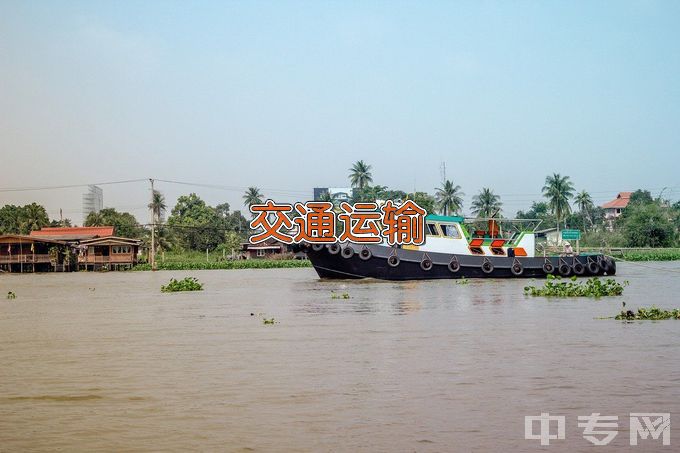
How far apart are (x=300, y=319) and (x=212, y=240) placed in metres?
66.9

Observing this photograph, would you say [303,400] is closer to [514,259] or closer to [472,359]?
[472,359]

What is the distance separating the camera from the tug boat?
33.4 m

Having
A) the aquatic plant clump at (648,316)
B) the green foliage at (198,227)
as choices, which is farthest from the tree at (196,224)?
the aquatic plant clump at (648,316)

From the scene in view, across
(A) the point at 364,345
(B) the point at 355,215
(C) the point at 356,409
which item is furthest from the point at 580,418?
(B) the point at 355,215

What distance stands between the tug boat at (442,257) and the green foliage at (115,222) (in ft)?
164

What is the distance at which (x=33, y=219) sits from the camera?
7581 centimetres

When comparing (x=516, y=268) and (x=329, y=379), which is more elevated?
(x=516, y=268)

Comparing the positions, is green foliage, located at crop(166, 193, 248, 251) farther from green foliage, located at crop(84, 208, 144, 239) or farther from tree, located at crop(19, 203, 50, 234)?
tree, located at crop(19, 203, 50, 234)

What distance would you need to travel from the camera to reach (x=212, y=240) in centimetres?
8394

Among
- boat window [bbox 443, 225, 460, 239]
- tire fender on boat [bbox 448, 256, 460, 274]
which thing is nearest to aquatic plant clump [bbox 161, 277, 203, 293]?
tire fender on boat [bbox 448, 256, 460, 274]

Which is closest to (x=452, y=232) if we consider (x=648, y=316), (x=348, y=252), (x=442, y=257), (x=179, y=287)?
(x=442, y=257)

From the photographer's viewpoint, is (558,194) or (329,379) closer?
(329,379)

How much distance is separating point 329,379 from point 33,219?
72.1 metres

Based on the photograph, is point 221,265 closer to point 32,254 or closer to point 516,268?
point 32,254
